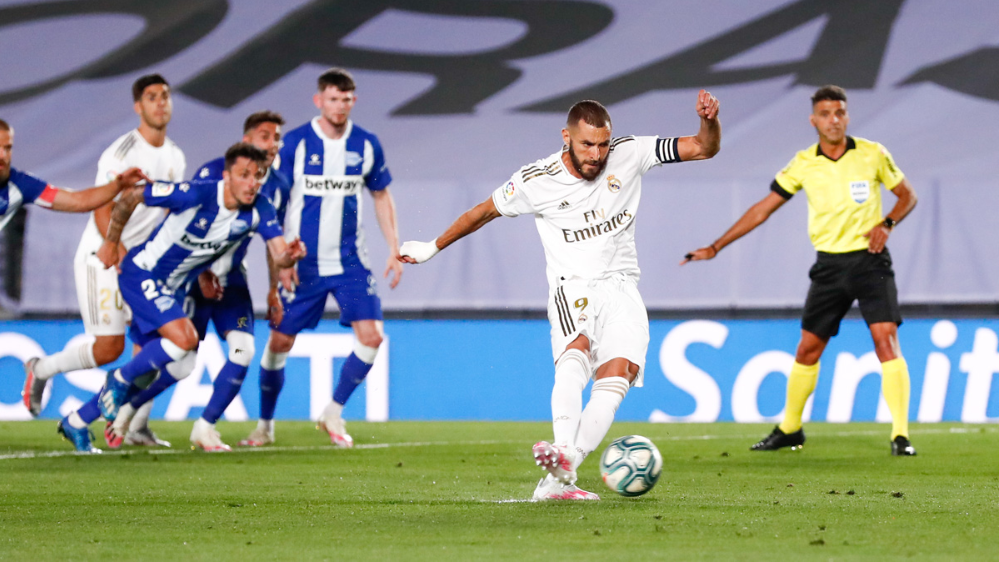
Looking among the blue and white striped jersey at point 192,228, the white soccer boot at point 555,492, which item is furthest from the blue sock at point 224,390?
the white soccer boot at point 555,492

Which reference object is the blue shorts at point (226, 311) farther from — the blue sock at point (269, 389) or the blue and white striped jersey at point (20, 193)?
the blue and white striped jersey at point (20, 193)

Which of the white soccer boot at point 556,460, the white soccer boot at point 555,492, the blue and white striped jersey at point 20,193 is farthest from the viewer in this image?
the blue and white striped jersey at point 20,193

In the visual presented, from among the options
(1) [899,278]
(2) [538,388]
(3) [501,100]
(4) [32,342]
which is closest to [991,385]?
(1) [899,278]

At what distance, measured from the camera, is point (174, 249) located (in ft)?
23.7

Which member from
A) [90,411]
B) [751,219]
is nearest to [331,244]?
[90,411]

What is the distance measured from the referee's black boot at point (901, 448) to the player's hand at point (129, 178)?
175 inches

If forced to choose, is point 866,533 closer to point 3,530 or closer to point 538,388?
point 3,530

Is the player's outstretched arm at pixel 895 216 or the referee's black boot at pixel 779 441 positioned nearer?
the player's outstretched arm at pixel 895 216

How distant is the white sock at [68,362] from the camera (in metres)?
7.70

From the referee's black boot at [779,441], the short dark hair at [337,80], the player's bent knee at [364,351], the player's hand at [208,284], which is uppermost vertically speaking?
the short dark hair at [337,80]

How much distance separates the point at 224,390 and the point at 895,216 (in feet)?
13.6

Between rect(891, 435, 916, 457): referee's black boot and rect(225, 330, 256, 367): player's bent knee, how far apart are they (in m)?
3.86

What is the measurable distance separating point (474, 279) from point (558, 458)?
7.11 meters

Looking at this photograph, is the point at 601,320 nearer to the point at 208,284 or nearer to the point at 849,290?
the point at 849,290
